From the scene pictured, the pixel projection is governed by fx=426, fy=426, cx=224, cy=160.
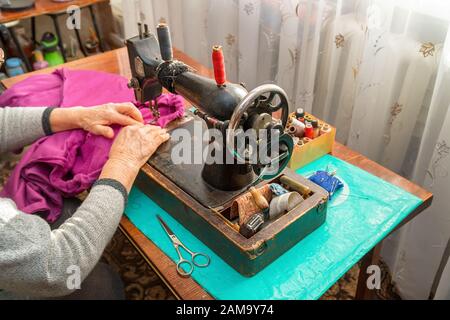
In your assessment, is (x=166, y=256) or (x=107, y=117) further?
(x=107, y=117)

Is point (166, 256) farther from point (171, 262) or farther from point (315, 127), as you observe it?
point (315, 127)

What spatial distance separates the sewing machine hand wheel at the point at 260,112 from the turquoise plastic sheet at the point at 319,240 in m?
0.21

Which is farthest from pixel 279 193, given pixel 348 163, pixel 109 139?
pixel 109 139

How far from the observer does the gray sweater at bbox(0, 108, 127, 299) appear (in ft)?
2.72

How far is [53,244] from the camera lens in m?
0.88

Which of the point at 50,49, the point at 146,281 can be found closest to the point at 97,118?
the point at 146,281

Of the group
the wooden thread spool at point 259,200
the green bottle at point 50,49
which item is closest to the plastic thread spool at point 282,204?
the wooden thread spool at point 259,200

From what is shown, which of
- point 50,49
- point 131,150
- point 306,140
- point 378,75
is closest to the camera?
point 131,150

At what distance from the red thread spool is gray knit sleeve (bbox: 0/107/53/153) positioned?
62 cm

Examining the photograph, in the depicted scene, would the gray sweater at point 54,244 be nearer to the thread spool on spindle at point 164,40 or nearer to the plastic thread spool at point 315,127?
the thread spool on spindle at point 164,40

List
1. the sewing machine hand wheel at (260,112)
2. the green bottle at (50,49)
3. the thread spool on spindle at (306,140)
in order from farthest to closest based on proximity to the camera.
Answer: the green bottle at (50,49), the thread spool on spindle at (306,140), the sewing machine hand wheel at (260,112)

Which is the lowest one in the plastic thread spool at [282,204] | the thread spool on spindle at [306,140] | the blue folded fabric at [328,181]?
the blue folded fabric at [328,181]

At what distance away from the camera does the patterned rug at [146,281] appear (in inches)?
68.4

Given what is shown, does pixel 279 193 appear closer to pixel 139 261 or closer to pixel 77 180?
pixel 77 180
